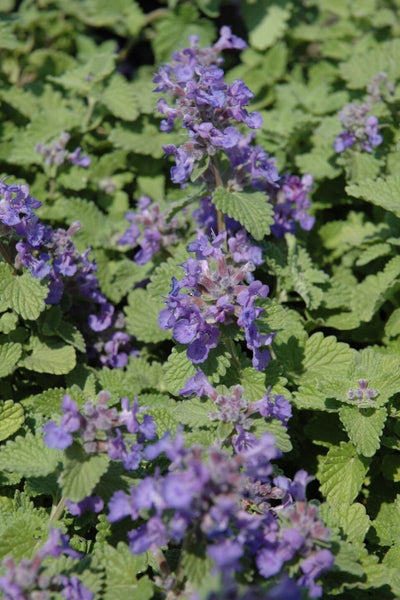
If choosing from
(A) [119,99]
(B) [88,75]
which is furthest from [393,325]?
(B) [88,75]

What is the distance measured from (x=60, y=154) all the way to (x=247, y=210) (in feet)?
7.00

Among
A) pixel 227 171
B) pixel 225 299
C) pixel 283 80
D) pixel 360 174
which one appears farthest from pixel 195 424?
pixel 283 80

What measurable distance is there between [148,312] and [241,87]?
171 cm

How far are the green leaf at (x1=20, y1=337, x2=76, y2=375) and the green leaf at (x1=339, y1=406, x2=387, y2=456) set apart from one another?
1.75 metres

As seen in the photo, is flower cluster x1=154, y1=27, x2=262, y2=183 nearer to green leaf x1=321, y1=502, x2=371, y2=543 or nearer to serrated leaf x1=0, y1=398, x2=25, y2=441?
serrated leaf x1=0, y1=398, x2=25, y2=441

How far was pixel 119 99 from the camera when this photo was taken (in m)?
6.02

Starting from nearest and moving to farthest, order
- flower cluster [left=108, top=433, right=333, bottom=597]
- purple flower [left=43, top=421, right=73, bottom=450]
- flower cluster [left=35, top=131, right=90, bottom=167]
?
flower cluster [left=108, top=433, right=333, bottom=597]
purple flower [left=43, top=421, right=73, bottom=450]
flower cluster [left=35, top=131, right=90, bottom=167]

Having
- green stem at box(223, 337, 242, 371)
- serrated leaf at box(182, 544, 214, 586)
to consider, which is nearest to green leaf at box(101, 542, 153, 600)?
serrated leaf at box(182, 544, 214, 586)

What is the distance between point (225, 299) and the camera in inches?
134

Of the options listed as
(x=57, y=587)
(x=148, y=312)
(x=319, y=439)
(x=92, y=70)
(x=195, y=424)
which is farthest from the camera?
(x=92, y=70)

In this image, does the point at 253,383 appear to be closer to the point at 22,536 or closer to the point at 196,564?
the point at 196,564

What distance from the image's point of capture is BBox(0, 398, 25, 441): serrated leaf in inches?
154

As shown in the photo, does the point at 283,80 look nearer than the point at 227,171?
No

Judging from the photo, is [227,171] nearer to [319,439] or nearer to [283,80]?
[319,439]
